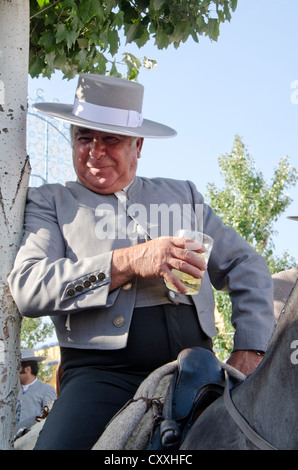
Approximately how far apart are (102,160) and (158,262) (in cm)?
86

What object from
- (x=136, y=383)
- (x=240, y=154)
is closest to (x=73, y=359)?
(x=136, y=383)

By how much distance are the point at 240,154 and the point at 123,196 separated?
14.2m

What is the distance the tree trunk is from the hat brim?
0.70 feet

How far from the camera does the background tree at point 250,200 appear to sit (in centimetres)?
1566

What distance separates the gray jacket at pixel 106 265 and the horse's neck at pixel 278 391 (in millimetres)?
1048

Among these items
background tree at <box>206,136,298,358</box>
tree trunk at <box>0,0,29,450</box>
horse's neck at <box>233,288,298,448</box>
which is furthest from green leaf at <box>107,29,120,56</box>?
background tree at <box>206,136,298,358</box>

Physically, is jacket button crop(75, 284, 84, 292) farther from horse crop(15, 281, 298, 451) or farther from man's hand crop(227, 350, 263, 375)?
man's hand crop(227, 350, 263, 375)

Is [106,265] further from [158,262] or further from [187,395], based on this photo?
[187,395]

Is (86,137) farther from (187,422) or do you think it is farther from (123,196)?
(187,422)

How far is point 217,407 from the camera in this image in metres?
1.72

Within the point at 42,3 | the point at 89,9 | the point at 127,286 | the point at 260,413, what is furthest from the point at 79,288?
the point at 42,3

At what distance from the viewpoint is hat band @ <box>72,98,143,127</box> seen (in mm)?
3131

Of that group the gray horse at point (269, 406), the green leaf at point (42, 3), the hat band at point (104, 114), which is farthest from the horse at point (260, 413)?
the green leaf at point (42, 3)

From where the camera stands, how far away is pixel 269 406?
149 cm
